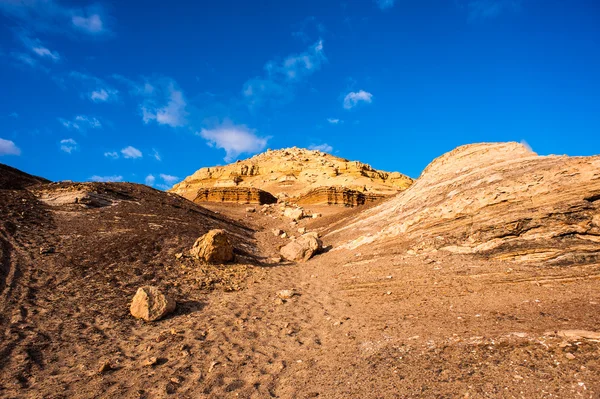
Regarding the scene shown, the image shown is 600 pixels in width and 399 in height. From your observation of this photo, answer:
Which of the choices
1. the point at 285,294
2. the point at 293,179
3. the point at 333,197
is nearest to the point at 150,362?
the point at 285,294

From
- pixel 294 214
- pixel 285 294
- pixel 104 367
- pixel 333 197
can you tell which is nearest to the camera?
pixel 104 367

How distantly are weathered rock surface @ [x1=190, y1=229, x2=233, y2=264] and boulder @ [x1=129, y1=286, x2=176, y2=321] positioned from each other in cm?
402

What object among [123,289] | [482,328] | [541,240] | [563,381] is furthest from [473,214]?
[123,289]

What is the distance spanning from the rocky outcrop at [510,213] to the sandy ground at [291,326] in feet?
2.19

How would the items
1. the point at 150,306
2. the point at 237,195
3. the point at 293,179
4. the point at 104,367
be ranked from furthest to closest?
the point at 293,179, the point at 237,195, the point at 150,306, the point at 104,367

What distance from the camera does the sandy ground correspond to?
493cm

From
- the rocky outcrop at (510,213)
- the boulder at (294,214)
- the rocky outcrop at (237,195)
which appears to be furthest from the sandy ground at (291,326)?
the rocky outcrop at (237,195)

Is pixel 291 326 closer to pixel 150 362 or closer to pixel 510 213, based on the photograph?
pixel 150 362

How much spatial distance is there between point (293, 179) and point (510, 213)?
47.9 meters

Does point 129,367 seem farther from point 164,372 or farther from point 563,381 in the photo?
point 563,381

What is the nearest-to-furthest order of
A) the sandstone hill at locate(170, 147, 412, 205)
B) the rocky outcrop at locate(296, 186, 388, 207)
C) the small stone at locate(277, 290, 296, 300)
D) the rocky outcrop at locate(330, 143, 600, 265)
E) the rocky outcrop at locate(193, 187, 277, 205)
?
1. the rocky outcrop at locate(330, 143, 600, 265)
2. the small stone at locate(277, 290, 296, 300)
3. the rocky outcrop at locate(296, 186, 388, 207)
4. the rocky outcrop at locate(193, 187, 277, 205)
5. the sandstone hill at locate(170, 147, 412, 205)

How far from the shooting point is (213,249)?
1235cm

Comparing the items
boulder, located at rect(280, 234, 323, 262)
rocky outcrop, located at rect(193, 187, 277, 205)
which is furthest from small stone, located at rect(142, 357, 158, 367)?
rocky outcrop, located at rect(193, 187, 277, 205)

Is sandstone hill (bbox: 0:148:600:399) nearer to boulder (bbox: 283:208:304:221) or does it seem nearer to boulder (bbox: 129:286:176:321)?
boulder (bbox: 129:286:176:321)
